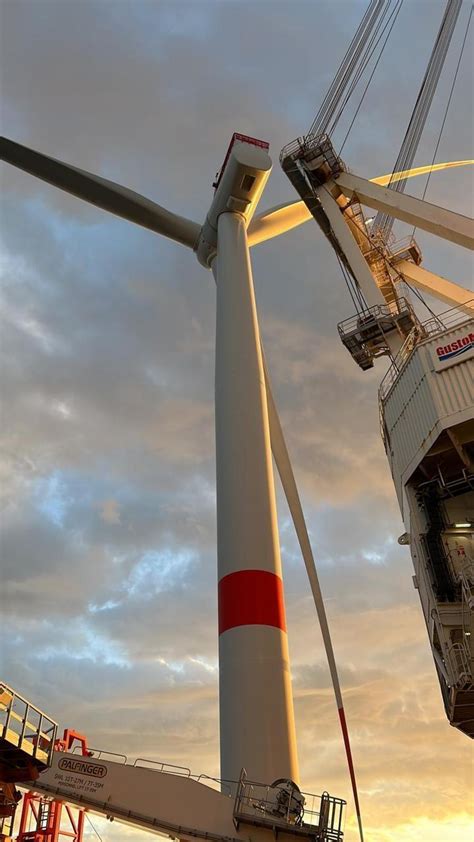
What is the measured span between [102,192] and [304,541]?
20.7m

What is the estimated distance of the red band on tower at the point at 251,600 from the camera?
757 inches

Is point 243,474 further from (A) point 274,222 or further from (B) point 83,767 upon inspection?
(A) point 274,222

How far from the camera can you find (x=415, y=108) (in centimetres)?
Answer: 4538

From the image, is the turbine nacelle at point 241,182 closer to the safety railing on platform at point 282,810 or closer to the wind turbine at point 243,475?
the wind turbine at point 243,475

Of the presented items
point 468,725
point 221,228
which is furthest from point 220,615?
point 221,228

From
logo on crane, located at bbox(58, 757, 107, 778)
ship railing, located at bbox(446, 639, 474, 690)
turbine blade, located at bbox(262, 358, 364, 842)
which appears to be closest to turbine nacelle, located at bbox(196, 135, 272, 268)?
turbine blade, located at bbox(262, 358, 364, 842)

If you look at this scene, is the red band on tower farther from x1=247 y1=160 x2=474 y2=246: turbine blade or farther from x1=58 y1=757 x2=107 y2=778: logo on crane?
x1=247 y1=160 x2=474 y2=246: turbine blade

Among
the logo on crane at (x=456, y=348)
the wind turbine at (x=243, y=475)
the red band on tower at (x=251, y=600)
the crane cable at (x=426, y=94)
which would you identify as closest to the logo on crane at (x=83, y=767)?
the wind turbine at (x=243, y=475)

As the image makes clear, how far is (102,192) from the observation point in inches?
1307

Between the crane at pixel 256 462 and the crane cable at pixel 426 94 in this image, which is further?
the crane cable at pixel 426 94

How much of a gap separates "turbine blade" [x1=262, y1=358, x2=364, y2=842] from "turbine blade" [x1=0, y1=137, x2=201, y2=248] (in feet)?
35.4

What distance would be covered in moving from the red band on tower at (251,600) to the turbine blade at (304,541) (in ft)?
11.6

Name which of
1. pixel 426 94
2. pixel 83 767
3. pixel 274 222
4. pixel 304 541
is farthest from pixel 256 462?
pixel 426 94

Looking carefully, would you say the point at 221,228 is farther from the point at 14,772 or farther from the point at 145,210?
the point at 14,772
